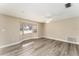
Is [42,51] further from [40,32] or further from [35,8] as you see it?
[40,32]

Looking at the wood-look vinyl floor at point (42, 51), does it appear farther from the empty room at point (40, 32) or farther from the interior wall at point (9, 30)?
the interior wall at point (9, 30)

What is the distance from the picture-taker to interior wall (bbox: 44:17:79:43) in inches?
202

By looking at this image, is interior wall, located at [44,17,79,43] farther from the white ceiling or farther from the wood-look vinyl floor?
the white ceiling

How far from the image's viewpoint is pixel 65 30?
5492 millimetres

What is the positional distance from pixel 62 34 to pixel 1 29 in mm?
3912

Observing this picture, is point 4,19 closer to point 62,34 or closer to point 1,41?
point 1,41

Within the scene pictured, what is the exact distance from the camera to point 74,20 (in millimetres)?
4996

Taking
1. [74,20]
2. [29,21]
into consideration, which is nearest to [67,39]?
[74,20]

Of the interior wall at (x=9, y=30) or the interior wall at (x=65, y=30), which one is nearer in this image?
the interior wall at (x=9, y=30)

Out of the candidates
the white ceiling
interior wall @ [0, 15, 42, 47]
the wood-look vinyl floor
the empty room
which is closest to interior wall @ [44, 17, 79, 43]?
the empty room

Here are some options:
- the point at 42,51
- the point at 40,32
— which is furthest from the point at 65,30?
the point at 42,51

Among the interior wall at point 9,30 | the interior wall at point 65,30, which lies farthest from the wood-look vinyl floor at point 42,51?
the interior wall at point 65,30

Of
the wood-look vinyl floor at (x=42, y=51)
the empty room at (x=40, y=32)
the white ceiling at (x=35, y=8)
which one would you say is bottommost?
the wood-look vinyl floor at (x=42, y=51)

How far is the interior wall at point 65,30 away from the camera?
16.8 ft
